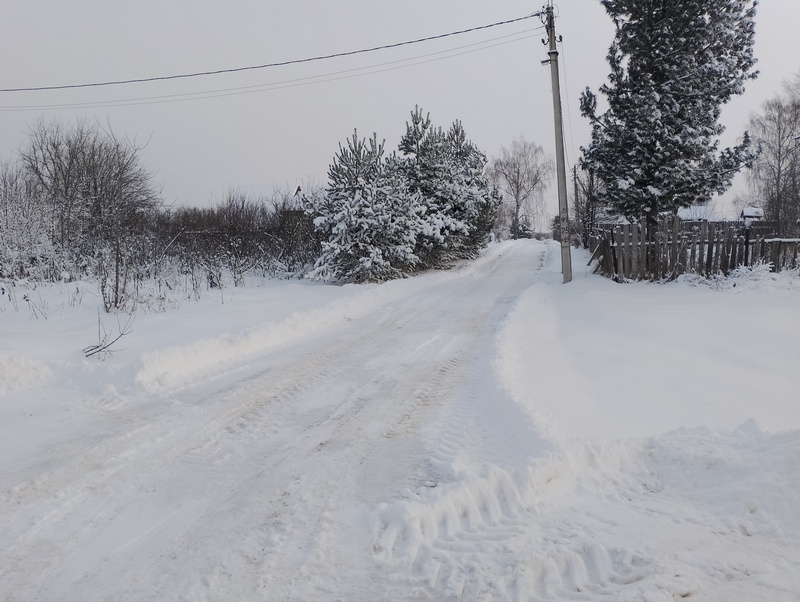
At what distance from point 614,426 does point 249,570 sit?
3.34 metres

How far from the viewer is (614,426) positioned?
Result: 4.54 meters

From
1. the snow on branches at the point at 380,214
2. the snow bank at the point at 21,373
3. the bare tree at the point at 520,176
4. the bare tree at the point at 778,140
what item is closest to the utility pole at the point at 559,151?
the snow on branches at the point at 380,214

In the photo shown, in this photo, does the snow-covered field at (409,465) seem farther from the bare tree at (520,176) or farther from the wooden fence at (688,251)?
the bare tree at (520,176)

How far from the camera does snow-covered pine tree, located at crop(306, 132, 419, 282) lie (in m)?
16.3

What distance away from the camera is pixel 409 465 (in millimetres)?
4078

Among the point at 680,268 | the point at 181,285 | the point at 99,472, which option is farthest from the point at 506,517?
the point at 181,285

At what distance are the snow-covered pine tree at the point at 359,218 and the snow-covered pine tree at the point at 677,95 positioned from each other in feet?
23.5

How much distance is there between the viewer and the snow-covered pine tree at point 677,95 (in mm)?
13742

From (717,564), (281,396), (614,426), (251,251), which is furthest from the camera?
(251,251)

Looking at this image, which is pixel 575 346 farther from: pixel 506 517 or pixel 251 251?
pixel 251 251

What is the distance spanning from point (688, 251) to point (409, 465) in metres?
11.5

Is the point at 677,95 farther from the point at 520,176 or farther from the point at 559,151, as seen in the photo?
the point at 520,176

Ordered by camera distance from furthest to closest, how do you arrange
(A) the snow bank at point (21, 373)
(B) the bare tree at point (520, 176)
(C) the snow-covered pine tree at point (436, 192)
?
(B) the bare tree at point (520, 176)
(C) the snow-covered pine tree at point (436, 192)
(A) the snow bank at point (21, 373)

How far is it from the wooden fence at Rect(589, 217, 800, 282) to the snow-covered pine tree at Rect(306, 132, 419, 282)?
283 inches
